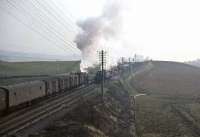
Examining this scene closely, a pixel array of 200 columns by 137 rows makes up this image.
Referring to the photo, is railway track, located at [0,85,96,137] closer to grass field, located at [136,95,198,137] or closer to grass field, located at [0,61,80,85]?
grass field, located at [136,95,198,137]

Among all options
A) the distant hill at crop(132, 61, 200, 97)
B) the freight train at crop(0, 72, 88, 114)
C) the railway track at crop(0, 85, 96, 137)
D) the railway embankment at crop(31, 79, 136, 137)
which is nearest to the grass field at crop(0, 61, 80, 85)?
the distant hill at crop(132, 61, 200, 97)

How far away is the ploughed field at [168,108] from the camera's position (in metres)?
32.8

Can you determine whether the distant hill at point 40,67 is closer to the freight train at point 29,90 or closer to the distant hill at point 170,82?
the distant hill at point 170,82

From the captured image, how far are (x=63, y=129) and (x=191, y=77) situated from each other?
264 ft

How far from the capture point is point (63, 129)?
23016mm

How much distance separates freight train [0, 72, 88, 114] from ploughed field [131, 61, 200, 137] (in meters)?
13.9

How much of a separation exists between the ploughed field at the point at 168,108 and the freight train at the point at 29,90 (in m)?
13.9

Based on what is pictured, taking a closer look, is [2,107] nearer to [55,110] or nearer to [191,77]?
[55,110]

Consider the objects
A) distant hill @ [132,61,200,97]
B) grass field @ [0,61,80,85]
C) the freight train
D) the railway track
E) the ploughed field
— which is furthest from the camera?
grass field @ [0,61,80,85]

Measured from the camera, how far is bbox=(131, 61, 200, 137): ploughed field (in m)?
32.8

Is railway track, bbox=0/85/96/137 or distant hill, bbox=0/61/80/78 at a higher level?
distant hill, bbox=0/61/80/78

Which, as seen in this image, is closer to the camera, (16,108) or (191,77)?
(16,108)

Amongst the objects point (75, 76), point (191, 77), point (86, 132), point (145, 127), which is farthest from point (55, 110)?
point (191, 77)

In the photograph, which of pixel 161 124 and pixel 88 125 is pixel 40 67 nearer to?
pixel 161 124
